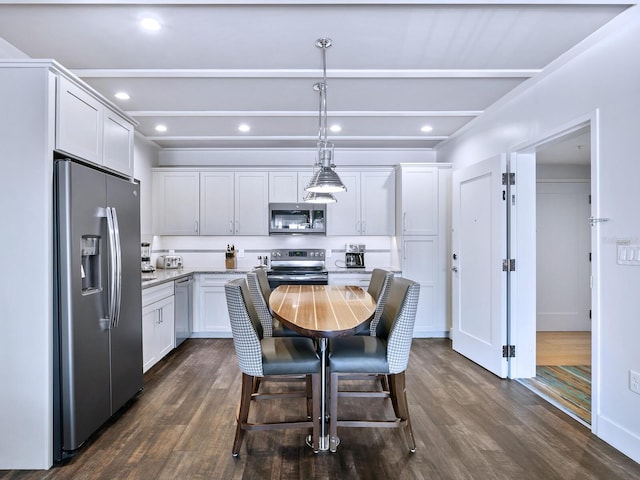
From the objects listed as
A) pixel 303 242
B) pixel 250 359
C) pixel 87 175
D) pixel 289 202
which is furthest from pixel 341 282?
pixel 87 175

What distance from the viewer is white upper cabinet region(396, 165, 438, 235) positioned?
15.2 ft

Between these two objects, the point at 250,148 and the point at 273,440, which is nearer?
the point at 273,440

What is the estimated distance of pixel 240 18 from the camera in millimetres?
2143

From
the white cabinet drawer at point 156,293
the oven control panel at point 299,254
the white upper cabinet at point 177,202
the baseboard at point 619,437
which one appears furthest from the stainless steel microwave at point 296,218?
the baseboard at point 619,437

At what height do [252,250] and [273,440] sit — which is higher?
[252,250]

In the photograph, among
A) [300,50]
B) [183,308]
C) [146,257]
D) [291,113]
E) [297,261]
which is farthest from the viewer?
[297,261]

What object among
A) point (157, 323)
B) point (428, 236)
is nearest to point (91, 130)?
point (157, 323)

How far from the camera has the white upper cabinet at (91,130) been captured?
6.85 feet

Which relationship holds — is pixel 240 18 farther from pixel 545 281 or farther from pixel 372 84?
pixel 545 281

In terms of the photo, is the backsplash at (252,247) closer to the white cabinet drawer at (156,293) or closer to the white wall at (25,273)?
the white cabinet drawer at (156,293)

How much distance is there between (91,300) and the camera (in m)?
2.23

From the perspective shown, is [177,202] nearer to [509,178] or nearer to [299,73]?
[299,73]

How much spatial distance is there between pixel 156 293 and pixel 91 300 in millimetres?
1334

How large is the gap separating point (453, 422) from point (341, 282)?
7.69 ft
